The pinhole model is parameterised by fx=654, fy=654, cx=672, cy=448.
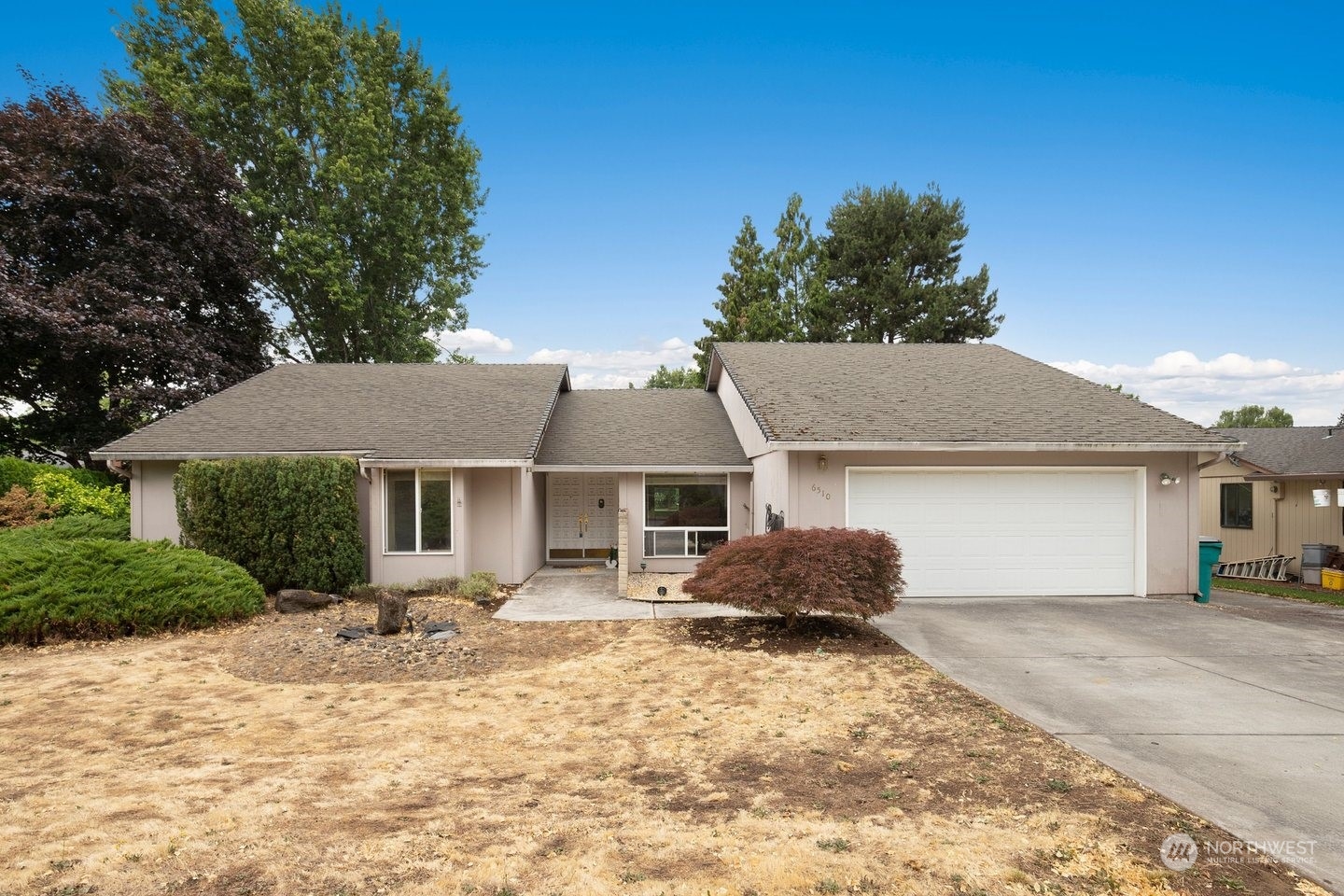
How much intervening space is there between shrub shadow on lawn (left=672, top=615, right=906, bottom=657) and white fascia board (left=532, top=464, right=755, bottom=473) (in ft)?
14.4

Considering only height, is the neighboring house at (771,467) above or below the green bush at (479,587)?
above

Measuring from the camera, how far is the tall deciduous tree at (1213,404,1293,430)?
5650 cm

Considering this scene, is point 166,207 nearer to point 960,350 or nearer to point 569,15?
point 569,15

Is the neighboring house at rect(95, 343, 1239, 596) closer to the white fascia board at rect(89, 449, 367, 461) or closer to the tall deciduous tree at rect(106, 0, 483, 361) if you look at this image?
the white fascia board at rect(89, 449, 367, 461)

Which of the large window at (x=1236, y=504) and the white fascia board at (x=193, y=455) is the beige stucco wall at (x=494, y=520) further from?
the large window at (x=1236, y=504)

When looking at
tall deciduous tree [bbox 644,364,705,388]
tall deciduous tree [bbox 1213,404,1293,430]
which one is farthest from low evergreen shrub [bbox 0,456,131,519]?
tall deciduous tree [bbox 1213,404,1293,430]

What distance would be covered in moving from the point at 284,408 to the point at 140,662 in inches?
304

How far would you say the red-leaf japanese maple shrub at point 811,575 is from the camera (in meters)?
7.84

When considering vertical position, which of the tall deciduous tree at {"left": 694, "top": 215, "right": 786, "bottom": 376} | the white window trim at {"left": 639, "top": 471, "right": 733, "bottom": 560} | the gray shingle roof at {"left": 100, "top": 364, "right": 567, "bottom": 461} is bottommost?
the white window trim at {"left": 639, "top": 471, "right": 733, "bottom": 560}

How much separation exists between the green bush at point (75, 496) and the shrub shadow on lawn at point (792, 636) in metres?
12.9

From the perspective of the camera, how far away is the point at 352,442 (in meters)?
12.4

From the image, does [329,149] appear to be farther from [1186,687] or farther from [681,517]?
[1186,687]

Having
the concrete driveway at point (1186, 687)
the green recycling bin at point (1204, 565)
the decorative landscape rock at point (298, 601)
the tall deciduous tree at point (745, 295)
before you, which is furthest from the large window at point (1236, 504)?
the decorative landscape rock at point (298, 601)

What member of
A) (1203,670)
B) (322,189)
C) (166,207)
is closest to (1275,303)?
(1203,670)
